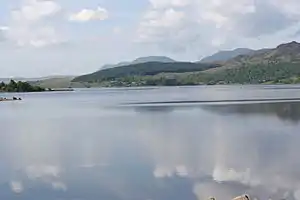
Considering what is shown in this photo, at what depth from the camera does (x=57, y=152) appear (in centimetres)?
2842

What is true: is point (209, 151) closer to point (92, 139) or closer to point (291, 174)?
point (291, 174)

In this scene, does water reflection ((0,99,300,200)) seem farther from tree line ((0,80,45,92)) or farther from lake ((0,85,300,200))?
tree line ((0,80,45,92))

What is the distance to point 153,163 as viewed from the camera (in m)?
23.7

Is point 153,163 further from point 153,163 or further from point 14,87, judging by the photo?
point 14,87

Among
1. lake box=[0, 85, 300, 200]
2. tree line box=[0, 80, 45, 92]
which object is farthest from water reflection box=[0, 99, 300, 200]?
tree line box=[0, 80, 45, 92]

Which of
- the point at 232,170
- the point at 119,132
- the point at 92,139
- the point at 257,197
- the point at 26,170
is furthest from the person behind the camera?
the point at 119,132

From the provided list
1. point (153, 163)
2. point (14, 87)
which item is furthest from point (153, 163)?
point (14, 87)

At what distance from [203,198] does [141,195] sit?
2014 millimetres

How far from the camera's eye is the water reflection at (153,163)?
1781 cm

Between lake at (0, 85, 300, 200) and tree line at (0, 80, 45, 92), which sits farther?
tree line at (0, 80, 45, 92)

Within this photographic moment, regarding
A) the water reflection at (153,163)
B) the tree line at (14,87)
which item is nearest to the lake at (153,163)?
the water reflection at (153,163)

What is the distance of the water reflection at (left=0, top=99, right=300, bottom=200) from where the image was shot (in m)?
17.8

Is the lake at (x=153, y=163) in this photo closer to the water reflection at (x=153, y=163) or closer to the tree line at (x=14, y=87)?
the water reflection at (x=153, y=163)

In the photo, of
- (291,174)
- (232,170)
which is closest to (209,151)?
(232,170)
